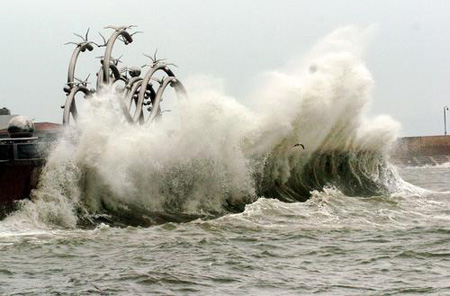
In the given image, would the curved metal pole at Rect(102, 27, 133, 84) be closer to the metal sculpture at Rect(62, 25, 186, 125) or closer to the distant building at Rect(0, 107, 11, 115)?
the metal sculpture at Rect(62, 25, 186, 125)

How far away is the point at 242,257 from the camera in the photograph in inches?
518

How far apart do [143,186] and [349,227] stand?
488 cm

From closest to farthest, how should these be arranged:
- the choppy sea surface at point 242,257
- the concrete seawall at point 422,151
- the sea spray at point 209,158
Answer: the choppy sea surface at point 242,257, the sea spray at point 209,158, the concrete seawall at point 422,151

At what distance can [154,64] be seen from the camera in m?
28.3

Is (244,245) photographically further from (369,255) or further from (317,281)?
(317,281)

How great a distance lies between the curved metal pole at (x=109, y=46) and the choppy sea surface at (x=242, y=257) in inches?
291

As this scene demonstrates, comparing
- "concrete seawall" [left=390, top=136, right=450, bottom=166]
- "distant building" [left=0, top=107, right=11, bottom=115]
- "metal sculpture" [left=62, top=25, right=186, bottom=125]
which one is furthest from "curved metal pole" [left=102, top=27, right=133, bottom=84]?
"concrete seawall" [left=390, top=136, right=450, bottom=166]

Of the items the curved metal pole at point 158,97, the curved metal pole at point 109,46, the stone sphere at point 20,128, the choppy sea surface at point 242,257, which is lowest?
the choppy sea surface at point 242,257

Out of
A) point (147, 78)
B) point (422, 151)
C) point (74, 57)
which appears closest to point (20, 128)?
point (74, 57)

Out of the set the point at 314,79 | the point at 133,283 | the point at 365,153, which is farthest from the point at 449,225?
the point at 365,153

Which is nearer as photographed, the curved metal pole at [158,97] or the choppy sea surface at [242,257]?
the choppy sea surface at [242,257]

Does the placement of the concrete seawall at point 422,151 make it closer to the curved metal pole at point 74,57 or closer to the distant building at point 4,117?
the distant building at point 4,117

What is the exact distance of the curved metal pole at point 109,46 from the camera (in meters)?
24.5

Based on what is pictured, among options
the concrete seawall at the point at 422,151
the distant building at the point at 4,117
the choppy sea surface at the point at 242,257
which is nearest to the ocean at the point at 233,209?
the choppy sea surface at the point at 242,257
